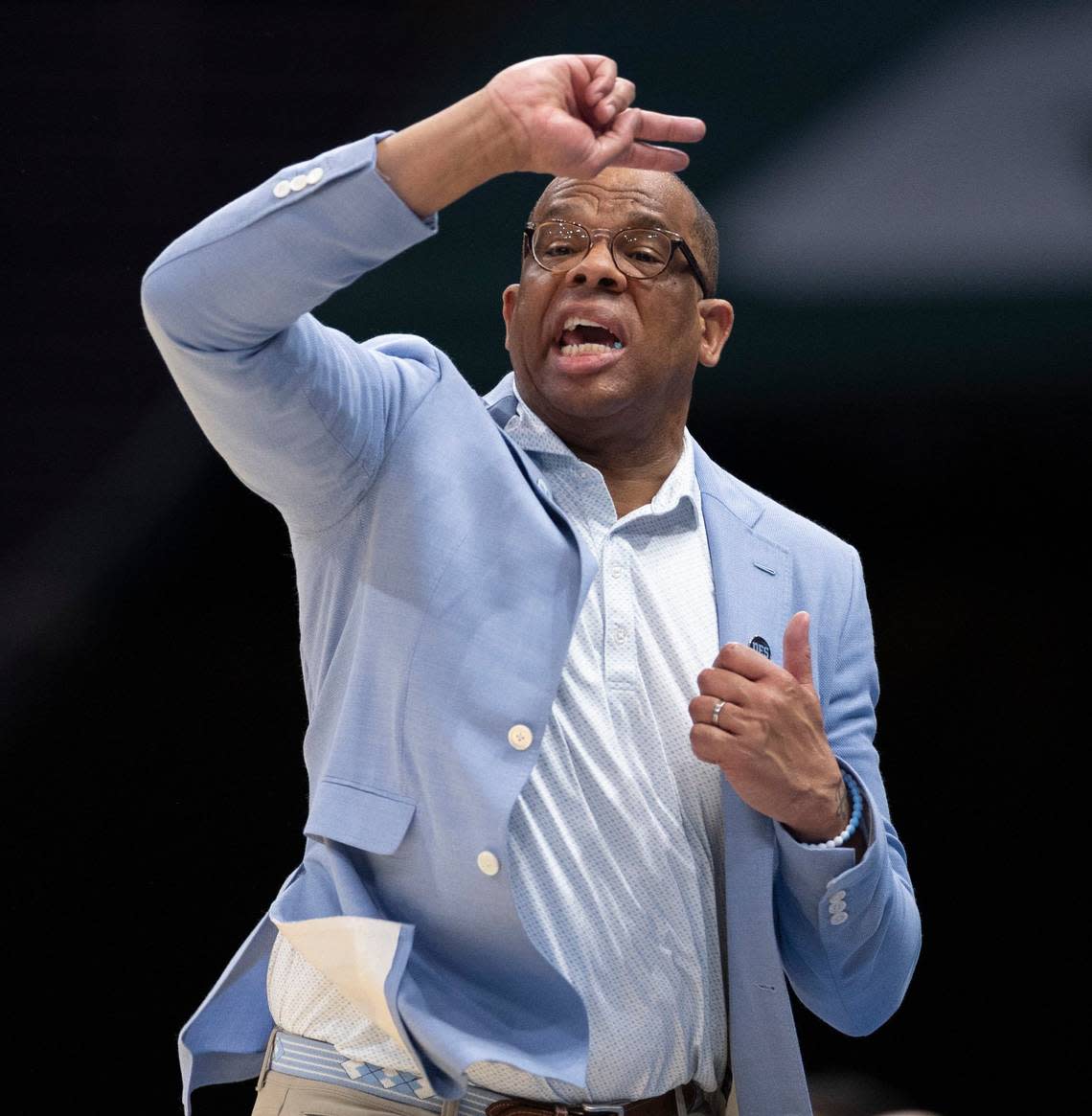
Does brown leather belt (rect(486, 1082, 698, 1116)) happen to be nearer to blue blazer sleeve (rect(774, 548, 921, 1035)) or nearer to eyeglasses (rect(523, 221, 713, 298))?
blue blazer sleeve (rect(774, 548, 921, 1035))

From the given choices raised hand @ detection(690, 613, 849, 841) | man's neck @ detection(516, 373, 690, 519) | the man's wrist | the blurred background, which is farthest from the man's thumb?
the blurred background

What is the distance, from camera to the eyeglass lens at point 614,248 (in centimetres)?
199

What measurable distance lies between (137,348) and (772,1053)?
1.59 metres

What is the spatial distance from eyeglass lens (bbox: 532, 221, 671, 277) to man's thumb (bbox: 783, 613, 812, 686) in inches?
20.3

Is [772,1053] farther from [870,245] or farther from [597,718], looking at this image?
[870,245]

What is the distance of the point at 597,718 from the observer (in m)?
1.74

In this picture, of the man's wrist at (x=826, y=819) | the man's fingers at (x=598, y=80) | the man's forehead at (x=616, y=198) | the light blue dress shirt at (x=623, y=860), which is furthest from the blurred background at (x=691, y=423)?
the man's fingers at (x=598, y=80)

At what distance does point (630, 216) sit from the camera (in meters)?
2.01

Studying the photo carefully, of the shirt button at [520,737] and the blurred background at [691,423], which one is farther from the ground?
the blurred background at [691,423]

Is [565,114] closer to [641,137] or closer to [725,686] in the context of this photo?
[641,137]

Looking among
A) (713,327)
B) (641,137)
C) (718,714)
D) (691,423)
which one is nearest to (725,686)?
(718,714)

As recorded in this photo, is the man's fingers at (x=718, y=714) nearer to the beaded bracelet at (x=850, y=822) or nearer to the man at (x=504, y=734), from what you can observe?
the man at (x=504, y=734)

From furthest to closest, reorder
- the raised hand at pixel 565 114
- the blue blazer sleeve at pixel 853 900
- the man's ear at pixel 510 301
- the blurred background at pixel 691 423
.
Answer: the blurred background at pixel 691 423, the man's ear at pixel 510 301, the blue blazer sleeve at pixel 853 900, the raised hand at pixel 565 114

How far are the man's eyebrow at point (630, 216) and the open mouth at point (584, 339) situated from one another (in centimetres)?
14
